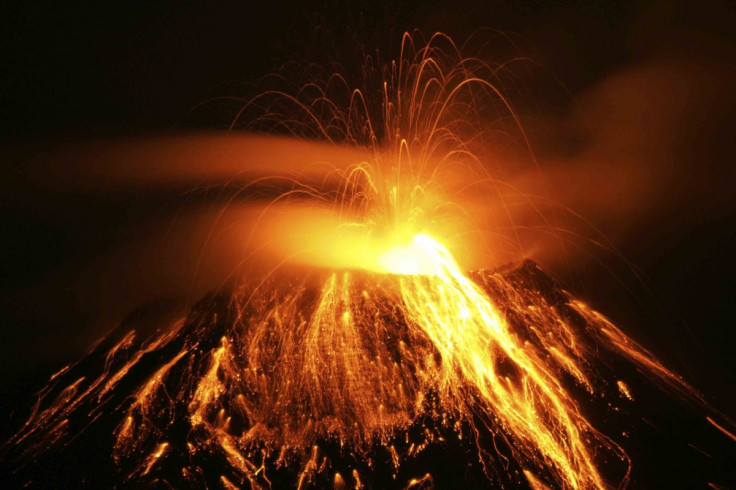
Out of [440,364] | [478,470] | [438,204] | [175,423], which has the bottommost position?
[478,470]

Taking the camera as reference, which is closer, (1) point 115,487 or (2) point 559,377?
(1) point 115,487

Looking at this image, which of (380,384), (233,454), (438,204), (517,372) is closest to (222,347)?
(233,454)

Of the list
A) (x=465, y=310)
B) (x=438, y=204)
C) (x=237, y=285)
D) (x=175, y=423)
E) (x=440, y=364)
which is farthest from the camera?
(x=438, y=204)

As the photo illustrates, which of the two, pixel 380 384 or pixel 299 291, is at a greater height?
pixel 299 291

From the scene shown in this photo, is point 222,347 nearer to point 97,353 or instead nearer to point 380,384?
point 380,384

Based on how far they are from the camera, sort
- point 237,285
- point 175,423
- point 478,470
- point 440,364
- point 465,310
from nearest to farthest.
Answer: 1. point 478,470
2. point 175,423
3. point 440,364
4. point 465,310
5. point 237,285

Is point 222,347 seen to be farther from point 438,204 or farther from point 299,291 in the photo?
point 438,204
